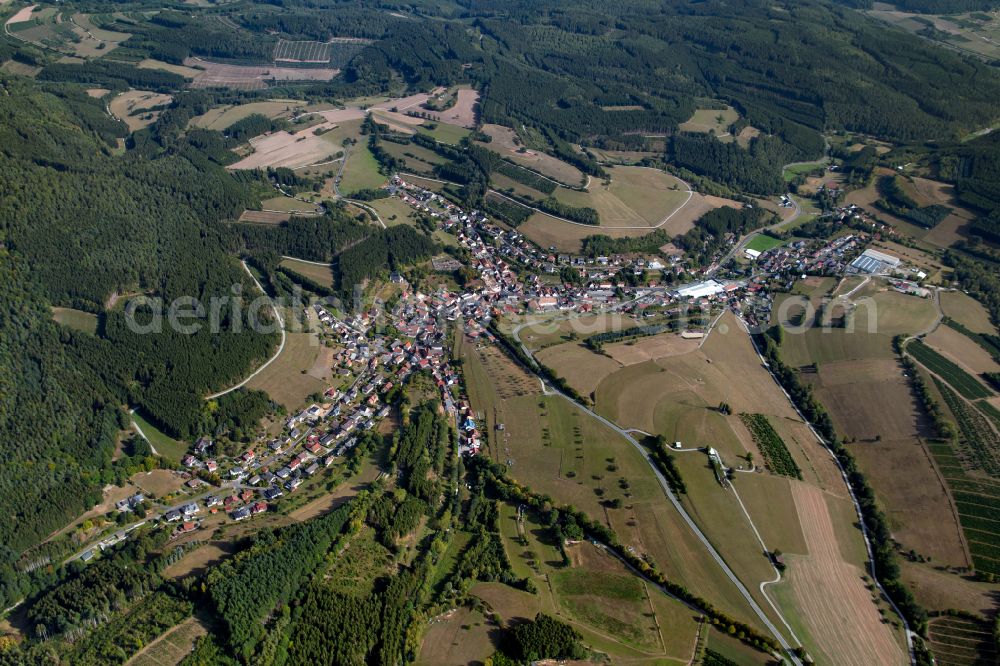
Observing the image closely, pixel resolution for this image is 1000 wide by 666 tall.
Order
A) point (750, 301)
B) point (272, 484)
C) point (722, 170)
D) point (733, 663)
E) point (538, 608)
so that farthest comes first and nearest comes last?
point (722, 170)
point (750, 301)
point (272, 484)
point (538, 608)
point (733, 663)

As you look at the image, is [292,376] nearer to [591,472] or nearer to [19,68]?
[591,472]

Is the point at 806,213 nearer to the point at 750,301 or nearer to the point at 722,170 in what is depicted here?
the point at 722,170

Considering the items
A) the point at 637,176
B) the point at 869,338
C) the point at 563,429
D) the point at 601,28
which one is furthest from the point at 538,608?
the point at 601,28

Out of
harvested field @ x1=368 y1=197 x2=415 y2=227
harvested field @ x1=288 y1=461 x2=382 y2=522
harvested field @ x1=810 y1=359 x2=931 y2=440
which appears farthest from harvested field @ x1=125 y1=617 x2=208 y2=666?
harvested field @ x1=368 y1=197 x2=415 y2=227

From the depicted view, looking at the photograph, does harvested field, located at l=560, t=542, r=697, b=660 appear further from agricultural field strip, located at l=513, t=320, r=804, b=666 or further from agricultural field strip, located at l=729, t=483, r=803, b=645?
agricultural field strip, located at l=729, t=483, r=803, b=645

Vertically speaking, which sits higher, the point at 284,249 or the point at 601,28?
the point at 601,28

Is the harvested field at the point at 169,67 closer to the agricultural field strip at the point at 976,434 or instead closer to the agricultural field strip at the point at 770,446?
the agricultural field strip at the point at 770,446

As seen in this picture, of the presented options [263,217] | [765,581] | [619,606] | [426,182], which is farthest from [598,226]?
[619,606]
